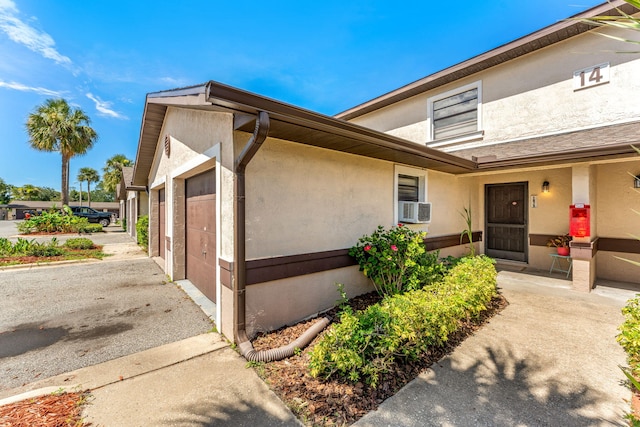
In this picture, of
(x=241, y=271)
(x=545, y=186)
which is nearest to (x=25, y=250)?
(x=241, y=271)

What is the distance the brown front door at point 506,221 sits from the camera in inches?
297

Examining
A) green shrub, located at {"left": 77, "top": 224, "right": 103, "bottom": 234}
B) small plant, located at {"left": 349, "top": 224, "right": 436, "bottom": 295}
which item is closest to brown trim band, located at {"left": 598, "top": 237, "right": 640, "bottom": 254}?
small plant, located at {"left": 349, "top": 224, "right": 436, "bottom": 295}

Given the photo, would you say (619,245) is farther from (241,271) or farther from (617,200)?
(241,271)

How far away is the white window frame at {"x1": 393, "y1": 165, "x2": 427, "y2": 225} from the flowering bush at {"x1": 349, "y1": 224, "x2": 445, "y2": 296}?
944 mm

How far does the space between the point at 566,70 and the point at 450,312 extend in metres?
6.40

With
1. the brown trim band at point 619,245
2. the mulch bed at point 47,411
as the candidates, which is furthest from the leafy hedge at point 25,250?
the brown trim band at point 619,245

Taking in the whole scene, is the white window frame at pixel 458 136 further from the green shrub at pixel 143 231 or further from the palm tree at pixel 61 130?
the palm tree at pixel 61 130

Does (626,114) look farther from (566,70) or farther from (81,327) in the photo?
(81,327)

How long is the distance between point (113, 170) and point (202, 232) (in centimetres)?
3679

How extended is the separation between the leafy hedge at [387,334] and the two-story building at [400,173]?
1.27 meters

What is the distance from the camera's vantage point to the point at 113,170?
110 ft

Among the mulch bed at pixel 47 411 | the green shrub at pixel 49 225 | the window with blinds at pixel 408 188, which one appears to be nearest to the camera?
the mulch bed at pixel 47 411

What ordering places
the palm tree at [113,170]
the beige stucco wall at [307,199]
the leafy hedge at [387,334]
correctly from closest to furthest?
the leafy hedge at [387,334] < the beige stucco wall at [307,199] < the palm tree at [113,170]

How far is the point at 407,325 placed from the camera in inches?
119
